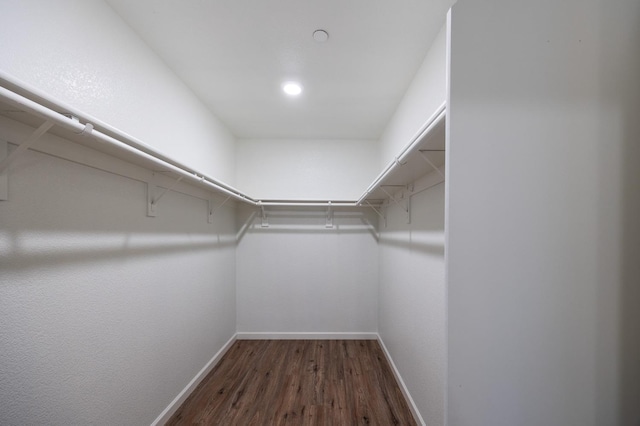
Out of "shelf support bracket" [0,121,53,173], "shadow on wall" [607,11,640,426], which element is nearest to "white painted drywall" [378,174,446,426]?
"shadow on wall" [607,11,640,426]

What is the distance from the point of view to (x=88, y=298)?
1.09 meters

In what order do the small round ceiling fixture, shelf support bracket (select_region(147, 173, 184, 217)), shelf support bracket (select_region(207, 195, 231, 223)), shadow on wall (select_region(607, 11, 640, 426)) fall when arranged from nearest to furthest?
shadow on wall (select_region(607, 11, 640, 426)), the small round ceiling fixture, shelf support bracket (select_region(147, 173, 184, 217)), shelf support bracket (select_region(207, 195, 231, 223))

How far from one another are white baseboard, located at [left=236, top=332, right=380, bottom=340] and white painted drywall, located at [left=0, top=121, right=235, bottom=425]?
3.63ft

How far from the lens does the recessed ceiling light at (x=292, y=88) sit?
6.05 feet

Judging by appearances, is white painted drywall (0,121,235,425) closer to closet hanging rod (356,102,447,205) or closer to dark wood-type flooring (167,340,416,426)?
dark wood-type flooring (167,340,416,426)

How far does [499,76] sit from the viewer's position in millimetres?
523

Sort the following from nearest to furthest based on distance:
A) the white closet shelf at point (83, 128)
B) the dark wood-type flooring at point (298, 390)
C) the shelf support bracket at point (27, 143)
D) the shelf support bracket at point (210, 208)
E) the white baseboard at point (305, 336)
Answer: the white closet shelf at point (83, 128) < the shelf support bracket at point (27, 143) < the dark wood-type flooring at point (298, 390) < the shelf support bracket at point (210, 208) < the white baseboard at point (305, 336)

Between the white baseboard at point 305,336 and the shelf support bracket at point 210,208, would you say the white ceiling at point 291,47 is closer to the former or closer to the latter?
the shelf support bracket at point 210,208

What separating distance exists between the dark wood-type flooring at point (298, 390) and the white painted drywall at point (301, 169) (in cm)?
173

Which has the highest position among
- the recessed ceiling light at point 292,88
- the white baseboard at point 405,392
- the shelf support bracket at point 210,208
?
the recessed ceiling light at point 292,88

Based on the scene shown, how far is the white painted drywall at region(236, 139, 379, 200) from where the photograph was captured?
299cm

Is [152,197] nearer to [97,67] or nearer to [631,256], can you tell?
[97,67]

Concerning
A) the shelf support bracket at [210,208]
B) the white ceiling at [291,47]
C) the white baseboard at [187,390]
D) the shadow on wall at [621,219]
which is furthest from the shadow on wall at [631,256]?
the shelf support bracket at [210,208]

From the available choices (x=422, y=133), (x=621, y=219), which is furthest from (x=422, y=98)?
(x=621, y=219)
